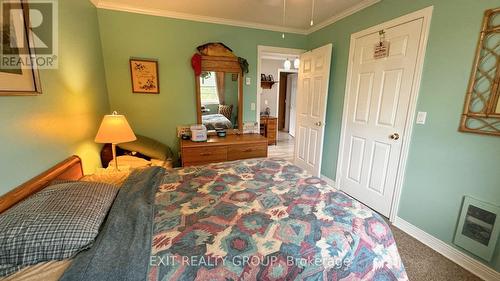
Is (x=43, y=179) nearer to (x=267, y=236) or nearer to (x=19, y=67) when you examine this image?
(x=19, y=67)

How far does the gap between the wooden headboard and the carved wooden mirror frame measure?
2.95 meters

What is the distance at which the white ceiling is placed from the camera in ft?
7.61

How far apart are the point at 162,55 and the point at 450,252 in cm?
373

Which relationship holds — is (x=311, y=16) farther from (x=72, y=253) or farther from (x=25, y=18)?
(x=72, y=253)

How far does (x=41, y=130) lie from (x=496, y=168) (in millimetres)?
3147

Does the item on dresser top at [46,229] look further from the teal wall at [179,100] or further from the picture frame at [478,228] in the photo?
the picture frame at [478,228]

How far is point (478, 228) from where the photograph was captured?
1.54 metres

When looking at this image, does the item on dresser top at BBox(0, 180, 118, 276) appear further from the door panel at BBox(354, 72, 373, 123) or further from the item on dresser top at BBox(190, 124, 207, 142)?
the door panel at BBox(354, 72, 373, 123)

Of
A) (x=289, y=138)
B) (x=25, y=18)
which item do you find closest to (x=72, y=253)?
(x=25, y=18)

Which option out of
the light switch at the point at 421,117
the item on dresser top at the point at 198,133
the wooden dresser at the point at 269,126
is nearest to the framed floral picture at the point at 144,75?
the item on dresser top at the point at 198,133

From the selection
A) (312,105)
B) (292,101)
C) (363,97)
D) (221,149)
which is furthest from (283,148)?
(363,97)

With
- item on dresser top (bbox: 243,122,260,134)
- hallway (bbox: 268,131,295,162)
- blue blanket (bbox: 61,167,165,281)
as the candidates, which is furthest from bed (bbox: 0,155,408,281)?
hallway (bbox: 268,131,295,162)

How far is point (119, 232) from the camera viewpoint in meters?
0.95

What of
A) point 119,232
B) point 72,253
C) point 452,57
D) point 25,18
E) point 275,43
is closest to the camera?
point 72,253
